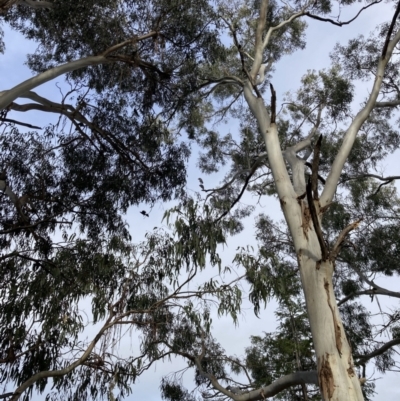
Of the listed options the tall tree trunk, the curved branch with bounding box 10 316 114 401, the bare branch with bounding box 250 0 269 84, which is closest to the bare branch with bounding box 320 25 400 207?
the tall tree trunk

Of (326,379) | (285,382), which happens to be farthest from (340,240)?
(285,382)

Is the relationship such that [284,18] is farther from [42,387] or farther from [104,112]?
[42,387]

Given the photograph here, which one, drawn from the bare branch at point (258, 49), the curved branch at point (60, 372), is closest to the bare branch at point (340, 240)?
the curved branch at point (60, 372)

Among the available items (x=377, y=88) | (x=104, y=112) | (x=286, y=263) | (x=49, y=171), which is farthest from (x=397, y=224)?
(x=49, y=171)

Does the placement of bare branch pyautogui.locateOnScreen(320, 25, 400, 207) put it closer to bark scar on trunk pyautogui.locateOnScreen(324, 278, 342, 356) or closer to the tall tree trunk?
the tall tree trunk

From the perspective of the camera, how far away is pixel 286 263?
755 centimetres

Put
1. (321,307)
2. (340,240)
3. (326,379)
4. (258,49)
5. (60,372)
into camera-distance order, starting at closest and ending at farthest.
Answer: (326,379) → (340,240) → (321,307) → (60,372) → (258,49)

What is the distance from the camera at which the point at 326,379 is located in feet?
8.31

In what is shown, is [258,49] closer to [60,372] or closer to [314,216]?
[314,216]

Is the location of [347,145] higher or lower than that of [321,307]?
higher

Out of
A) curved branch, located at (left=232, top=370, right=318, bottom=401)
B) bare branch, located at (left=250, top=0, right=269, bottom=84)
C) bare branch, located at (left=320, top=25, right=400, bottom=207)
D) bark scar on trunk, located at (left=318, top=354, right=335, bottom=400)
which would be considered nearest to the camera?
bark scar on trunk, located at (left=318, top=354, right=335, bottom=400)

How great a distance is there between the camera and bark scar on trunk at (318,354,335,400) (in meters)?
2.49

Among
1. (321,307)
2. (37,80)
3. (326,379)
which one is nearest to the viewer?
(326,379)

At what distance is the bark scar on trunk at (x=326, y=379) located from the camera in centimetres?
249
